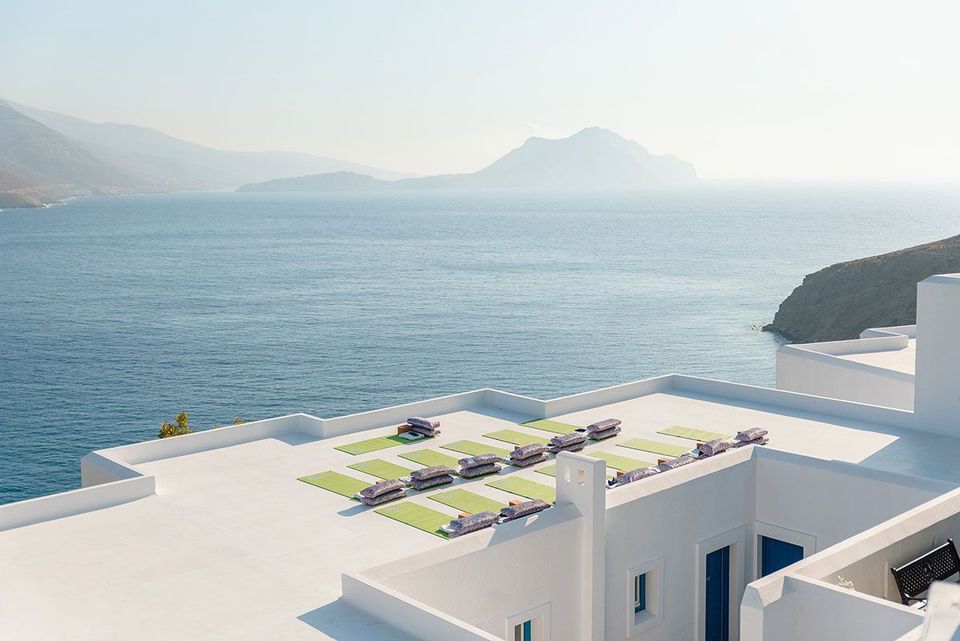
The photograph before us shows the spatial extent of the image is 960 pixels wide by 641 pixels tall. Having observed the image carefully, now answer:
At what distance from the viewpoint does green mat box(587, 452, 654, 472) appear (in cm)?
2398

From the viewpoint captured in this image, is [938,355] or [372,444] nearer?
[938,355]

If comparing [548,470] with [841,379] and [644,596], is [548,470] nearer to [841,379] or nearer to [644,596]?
[644,596]

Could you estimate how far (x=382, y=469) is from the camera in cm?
2420

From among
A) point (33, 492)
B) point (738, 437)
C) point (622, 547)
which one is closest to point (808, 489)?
point (738, 437)

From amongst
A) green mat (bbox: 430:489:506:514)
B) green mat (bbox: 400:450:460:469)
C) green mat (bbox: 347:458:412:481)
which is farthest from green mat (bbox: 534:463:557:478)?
green mat (bbox: 347:458:412:481)

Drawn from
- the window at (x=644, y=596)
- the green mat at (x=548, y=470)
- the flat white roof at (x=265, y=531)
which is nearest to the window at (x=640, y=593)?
the window at (x=644, y=596)

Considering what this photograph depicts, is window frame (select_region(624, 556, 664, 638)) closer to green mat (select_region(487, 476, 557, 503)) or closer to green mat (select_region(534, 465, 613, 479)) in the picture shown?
green mat (select_region(487, 476, 557, 503))

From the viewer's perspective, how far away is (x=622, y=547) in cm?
2044

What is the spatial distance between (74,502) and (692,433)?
1554 centimetres

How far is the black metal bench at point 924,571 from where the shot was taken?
16281 mm

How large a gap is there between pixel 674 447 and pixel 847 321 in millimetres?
65093

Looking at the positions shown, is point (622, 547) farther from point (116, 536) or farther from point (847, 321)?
point (847, 321)

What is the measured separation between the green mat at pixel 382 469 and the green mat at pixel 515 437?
11.3 feet

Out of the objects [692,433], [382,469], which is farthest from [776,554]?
[382,469]
